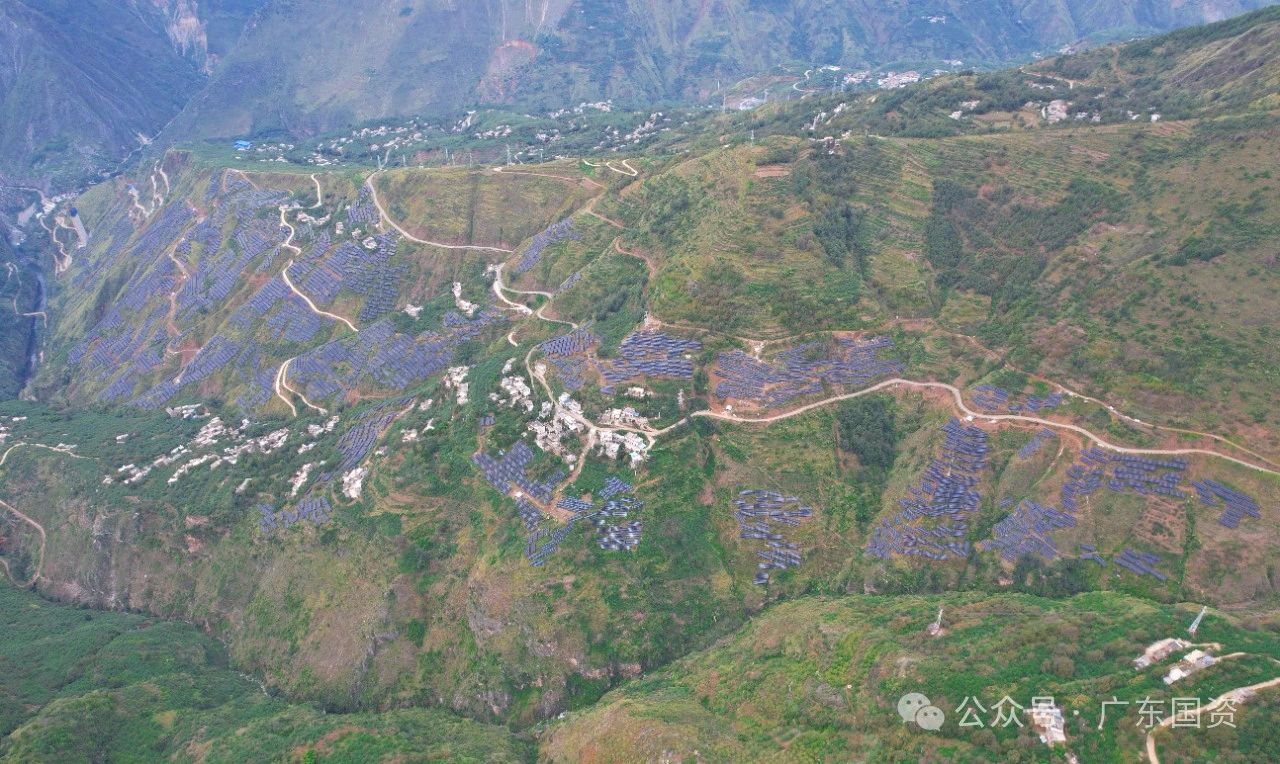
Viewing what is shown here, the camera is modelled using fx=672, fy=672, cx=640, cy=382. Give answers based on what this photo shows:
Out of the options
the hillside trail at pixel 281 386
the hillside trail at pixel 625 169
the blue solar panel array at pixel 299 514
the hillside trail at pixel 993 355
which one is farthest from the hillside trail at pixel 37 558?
the hillside trail at pixel 625 169

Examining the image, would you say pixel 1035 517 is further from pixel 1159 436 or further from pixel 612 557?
pixel 612 557

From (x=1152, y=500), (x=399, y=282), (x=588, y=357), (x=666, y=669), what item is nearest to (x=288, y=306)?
(x=399, y=282)

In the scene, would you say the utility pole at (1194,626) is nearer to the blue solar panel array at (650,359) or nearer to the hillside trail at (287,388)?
the blue solar panel array at (650,359)

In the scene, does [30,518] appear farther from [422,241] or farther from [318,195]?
[318,195]

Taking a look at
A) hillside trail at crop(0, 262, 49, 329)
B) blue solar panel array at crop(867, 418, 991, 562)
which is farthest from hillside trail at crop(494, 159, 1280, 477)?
hillside trail at crop(0, 262, 49, 329)

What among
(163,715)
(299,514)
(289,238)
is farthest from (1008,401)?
(289,238)
